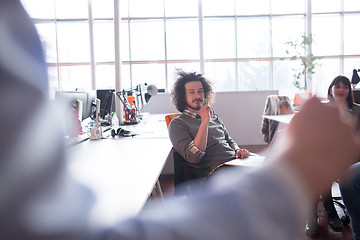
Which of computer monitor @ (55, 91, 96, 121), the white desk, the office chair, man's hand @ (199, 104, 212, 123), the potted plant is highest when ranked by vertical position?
the potted plant

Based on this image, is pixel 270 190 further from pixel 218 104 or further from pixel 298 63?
pixel 298 63

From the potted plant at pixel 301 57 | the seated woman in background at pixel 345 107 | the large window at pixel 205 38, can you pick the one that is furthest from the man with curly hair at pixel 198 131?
the large window at pixel 205 38

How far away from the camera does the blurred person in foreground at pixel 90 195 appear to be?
276mm

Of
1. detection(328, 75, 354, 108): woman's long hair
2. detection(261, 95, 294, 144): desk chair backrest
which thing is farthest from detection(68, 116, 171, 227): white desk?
detection(261, 95, 294, 144): desk chair backrest

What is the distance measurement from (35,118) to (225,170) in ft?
5.41

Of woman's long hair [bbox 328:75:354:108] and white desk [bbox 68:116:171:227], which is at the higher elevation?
woman's long hair [bbox 328:75:354:108]

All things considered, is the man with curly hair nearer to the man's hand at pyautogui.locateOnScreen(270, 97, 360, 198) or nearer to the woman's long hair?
the woman's long hair

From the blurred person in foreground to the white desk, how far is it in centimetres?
4

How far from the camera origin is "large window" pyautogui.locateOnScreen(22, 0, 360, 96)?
7008 mm

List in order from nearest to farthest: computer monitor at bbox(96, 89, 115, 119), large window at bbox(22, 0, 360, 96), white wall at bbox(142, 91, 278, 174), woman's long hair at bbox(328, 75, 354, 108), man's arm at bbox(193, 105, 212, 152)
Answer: man's arm at bbox(193, 105, 212, 152)
woman's long hair at bbox(328, 75, 354, 108)
computer monitor at bbox(96, 89, 115, 119)
white wall at bbox(142, 91, 278, 174)
large window at bbox(22, 0, 360, 96)

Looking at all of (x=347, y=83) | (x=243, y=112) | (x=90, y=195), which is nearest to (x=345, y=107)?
(x=347, y=83)

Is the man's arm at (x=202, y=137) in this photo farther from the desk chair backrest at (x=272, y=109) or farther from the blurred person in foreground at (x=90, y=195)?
the desk chair backrest at (x=272, y=109)

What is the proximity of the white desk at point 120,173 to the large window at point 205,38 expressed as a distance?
535 cm

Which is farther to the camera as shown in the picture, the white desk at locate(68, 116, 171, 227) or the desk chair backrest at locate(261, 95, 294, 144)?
the desk chair backrest at locate(261, 95, 294, 144)
